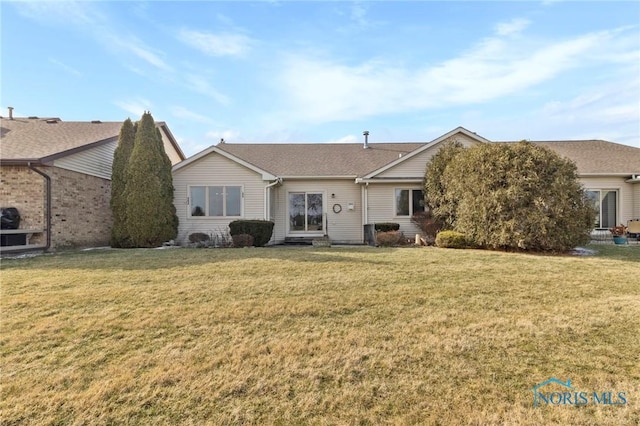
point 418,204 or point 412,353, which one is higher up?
point 418,204

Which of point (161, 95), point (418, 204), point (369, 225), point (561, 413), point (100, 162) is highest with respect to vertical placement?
point (161, 95)

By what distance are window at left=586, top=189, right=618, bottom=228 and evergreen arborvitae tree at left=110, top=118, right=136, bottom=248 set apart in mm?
20173

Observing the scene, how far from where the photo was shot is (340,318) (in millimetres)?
4367

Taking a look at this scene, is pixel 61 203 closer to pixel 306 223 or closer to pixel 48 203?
pixel 48 203

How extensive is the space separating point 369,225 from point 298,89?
25.7ft

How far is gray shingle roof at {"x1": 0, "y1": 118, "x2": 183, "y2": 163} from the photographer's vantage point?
1103 cm

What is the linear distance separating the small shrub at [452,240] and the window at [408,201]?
10.6 ft

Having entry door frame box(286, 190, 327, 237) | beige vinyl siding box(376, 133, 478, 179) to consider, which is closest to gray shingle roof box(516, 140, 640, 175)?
beige vinyl siding box(376, 133, 478, 179)

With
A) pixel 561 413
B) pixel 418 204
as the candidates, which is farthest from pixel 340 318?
pixel 418 204

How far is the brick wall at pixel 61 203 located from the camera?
10898 millimetres

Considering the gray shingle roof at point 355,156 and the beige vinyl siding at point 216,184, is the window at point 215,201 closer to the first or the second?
the beige vinyl siding at point 216,184

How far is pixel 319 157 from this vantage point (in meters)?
17.5

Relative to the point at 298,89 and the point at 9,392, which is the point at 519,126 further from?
the point at 9,392

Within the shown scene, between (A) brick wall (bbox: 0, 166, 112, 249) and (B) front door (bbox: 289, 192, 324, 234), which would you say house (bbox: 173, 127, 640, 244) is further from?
(A) brick wall (bbox: 0, 166, 112, 249)
